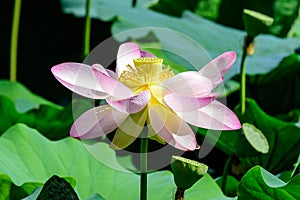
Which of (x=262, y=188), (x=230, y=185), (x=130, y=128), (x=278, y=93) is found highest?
(x=130, y=128)

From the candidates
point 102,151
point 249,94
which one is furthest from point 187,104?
point 249,94

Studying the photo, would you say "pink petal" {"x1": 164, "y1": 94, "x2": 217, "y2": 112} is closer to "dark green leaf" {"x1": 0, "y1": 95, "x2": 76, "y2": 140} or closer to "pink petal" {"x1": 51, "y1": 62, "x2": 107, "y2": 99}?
"pink petal" {"x1": 51, "y1": 62, "x2": 107, "y2": 99}

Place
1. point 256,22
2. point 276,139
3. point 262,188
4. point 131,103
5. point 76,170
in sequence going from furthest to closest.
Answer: point 276,139, point 256,22, point 76,170, point 262,188, point 131,103

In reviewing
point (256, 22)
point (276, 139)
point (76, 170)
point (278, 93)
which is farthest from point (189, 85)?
point (278, 93)

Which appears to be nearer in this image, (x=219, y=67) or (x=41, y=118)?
(x=219, y=67)

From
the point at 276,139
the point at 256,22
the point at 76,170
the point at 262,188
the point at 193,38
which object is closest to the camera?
the point at 262,188

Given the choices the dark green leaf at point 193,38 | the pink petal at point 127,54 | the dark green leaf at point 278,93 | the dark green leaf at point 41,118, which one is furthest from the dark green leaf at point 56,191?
the dark green leaf at point 278,93

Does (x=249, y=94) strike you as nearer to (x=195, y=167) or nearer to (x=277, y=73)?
(x=277, y=73)

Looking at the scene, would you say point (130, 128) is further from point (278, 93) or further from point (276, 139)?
point (278, 93)

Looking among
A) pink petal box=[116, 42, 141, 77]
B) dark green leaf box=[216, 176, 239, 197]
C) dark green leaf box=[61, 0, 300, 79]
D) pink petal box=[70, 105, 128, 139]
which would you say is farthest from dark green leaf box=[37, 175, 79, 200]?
dark green leaf box=[61, 0, 300, 79]
